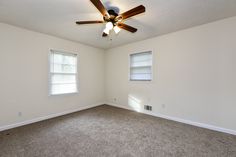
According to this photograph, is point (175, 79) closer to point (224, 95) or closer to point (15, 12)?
point (224, 95)

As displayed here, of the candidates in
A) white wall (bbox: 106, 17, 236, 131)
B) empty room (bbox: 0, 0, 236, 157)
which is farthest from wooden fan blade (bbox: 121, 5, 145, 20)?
white wall (bbox: 106, 17, 236, 131)

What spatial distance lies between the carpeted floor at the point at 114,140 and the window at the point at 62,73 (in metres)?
1.16

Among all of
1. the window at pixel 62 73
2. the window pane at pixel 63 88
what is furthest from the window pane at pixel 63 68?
the window pane at pixel 63 88

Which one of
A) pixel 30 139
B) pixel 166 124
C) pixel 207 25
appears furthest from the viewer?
pixel 166 124

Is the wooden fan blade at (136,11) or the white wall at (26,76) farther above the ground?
the wooden fan blade at (136,11)

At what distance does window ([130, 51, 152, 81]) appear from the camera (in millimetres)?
4008

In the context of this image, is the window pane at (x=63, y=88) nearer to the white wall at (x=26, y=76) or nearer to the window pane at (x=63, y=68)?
the white wall at (x=26, y=76)

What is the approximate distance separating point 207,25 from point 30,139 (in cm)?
482

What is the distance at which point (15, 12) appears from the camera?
2387 millimetres

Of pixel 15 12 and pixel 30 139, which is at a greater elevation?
pixel 15 12

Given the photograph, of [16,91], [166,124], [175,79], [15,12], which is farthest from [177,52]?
[16,91]

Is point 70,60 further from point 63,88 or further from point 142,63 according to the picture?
point 142,63

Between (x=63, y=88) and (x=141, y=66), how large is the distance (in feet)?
9.46

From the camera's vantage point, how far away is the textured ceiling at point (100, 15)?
6.88ft
